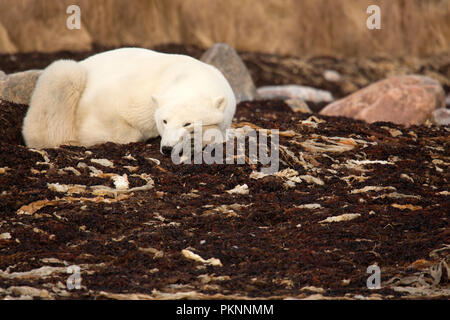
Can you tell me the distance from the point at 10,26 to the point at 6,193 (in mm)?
9530

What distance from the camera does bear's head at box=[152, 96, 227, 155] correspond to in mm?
6688

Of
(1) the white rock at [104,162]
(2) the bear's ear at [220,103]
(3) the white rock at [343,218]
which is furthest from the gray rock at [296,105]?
(3) the white rock at [343,218]

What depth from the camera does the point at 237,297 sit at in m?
4.45

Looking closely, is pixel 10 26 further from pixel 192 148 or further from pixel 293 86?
pixel 192 148

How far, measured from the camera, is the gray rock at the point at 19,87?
8344 mm

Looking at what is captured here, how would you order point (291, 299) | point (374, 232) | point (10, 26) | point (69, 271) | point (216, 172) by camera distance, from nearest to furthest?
point (291, 299), point (69, 271), point (374, 232), point (216, 172), point (10, 26)

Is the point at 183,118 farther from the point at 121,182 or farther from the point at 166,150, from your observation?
the point at 121,182

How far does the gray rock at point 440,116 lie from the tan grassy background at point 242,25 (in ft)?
20.5

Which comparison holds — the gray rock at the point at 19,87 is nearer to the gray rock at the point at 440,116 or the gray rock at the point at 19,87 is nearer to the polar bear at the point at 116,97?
the polar bear at the point at 116,97

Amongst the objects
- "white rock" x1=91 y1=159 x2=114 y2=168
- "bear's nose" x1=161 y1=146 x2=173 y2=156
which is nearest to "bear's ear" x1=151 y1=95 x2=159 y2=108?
"bear's nose" x1=161 y1=146 x2=173 y2=156

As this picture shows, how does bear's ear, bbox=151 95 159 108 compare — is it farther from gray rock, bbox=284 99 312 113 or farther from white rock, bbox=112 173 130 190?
gray rock, bbox=284 99 312 113

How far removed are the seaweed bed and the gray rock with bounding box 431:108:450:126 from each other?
2643mm

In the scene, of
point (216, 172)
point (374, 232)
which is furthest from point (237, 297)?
point (216, 172)

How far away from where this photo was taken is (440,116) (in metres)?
10.7
